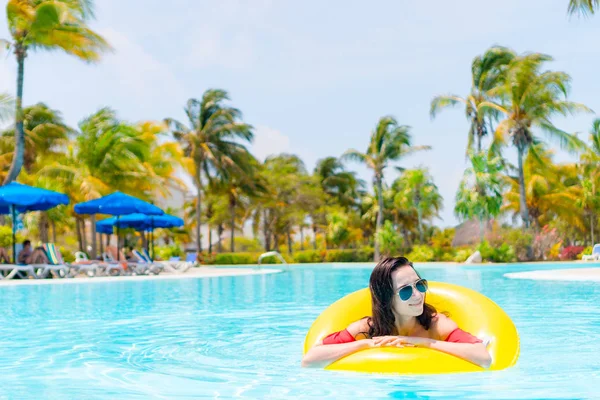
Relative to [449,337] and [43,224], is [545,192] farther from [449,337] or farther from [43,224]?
[449,337]

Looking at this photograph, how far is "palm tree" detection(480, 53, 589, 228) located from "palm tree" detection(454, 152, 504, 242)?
1.01 m

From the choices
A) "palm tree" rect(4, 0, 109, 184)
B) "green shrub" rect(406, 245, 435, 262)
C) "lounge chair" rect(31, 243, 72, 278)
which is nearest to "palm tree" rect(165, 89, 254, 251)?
"green shrub" rect(406, 245, 435, 262)

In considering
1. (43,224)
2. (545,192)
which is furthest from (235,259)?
(545,192)

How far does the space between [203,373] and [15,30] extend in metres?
18.9

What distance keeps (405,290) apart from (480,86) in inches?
1197

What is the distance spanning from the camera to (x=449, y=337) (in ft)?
13.5

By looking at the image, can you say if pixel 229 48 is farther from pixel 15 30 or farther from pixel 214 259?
pixel 214 259

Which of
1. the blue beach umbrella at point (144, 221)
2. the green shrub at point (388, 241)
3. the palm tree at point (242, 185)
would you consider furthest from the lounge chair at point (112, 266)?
the palm tree at point (242, 185)

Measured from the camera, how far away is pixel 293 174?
42.9 metres

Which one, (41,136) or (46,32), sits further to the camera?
(41,136)

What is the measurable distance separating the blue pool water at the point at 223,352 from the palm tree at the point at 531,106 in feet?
62.5

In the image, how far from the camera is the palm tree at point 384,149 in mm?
36188

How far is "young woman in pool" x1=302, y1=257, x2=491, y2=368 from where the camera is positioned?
12.1 feet

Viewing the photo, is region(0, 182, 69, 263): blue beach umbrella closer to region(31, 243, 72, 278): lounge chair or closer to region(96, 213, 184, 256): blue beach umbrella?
region(31, 243, 72, 278): lounge chair
